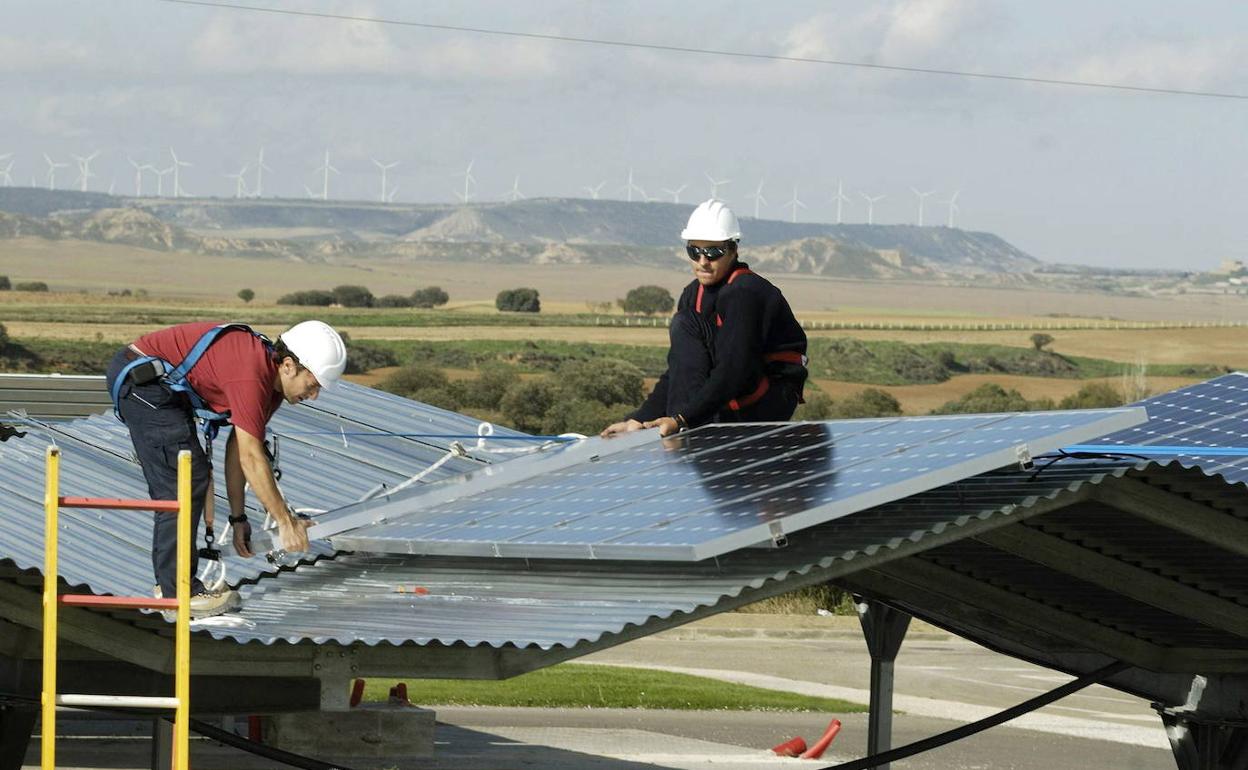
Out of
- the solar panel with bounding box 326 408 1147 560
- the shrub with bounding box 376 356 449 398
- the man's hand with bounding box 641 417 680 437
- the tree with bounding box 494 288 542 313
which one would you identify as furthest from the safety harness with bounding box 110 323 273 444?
the tree with bounding box 494 288 542 313

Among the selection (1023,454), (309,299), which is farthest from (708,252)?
(309,299)

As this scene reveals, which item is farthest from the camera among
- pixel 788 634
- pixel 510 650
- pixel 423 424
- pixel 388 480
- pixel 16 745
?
pixel 788 634

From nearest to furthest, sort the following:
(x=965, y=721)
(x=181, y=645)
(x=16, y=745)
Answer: (x=181, y=645) < (x=16, y=745) < (x=965, y=721)

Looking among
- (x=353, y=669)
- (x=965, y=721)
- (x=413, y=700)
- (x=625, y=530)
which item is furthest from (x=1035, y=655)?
(x=413, y=700)

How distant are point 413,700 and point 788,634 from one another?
9587 millimetres

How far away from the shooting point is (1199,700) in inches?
470

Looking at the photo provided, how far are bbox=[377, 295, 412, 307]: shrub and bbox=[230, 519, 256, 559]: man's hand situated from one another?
172m

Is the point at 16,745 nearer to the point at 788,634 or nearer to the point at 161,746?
the point at 161,746

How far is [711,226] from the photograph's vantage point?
1180 cm

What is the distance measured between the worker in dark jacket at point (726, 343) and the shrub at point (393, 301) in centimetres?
17079

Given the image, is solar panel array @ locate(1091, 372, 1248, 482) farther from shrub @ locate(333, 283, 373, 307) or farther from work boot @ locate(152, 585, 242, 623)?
shrub @ locate(333, 283, 373, 307)

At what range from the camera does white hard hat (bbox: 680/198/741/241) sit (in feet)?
38.6

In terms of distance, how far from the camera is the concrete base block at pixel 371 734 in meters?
18.2

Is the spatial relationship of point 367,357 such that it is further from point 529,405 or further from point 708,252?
point 708,252
